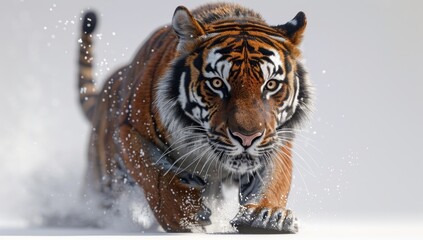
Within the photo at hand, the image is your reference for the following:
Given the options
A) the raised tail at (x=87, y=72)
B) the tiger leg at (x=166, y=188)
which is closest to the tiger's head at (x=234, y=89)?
the tiger leg at (x=166, y=188)

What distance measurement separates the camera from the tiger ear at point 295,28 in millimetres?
4402

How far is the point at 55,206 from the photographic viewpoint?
16.2 ft

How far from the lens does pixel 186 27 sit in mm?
4285

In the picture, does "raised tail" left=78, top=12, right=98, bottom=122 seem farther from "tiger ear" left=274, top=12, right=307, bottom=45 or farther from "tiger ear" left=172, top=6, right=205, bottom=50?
"tiger ear" left=274, top=12, right=307, bottom=45

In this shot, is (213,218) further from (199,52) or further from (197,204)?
(199,52)

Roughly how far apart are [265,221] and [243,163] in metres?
0.27

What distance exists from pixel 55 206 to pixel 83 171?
32cm

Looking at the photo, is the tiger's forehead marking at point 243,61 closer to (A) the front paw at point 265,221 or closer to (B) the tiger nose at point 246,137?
(B) the tiger nose at point 246,137

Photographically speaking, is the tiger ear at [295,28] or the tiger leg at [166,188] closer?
the tiger leg at [166,188]

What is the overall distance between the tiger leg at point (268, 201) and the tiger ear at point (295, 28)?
1.63 feet

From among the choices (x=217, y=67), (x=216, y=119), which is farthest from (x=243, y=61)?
(x=216, y=119)

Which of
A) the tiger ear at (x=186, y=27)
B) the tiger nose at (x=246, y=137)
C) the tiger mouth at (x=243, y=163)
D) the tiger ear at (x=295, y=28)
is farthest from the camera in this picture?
the tiger ear at (x=295, y=28)

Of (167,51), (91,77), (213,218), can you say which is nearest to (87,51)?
(91,77)

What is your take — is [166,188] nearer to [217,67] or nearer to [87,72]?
[217,67]
